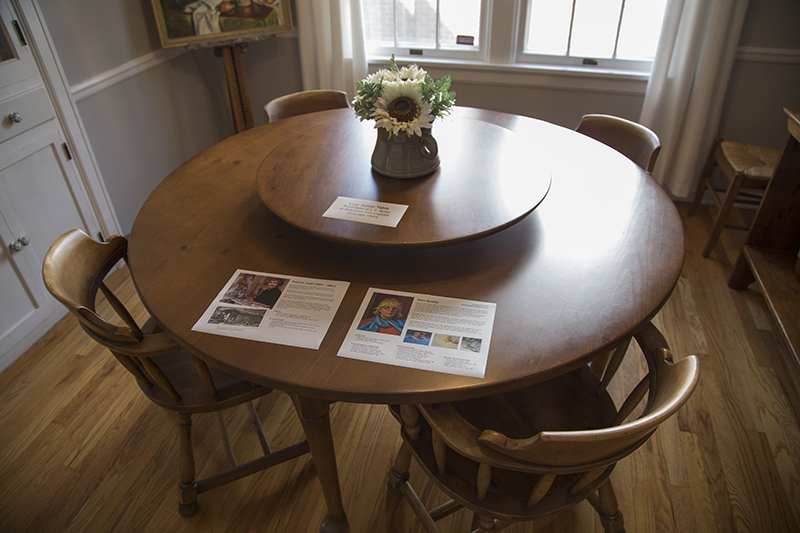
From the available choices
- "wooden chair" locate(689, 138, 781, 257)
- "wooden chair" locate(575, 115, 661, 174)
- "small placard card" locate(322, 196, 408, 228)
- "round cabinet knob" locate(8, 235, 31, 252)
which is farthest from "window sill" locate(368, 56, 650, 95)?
"round cabinet knob" locate(8, 235, 31, 252)

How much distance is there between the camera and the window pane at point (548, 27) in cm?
281

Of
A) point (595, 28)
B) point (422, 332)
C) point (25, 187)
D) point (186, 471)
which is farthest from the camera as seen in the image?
point (595, 28)

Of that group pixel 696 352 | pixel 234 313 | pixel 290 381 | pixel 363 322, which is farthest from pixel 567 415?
pixel 696 352

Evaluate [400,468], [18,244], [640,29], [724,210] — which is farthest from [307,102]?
[724,210]

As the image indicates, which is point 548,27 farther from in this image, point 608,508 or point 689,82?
point 608,508

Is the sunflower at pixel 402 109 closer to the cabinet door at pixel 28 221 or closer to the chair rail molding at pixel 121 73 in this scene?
the cabinet door at pixel 28 221

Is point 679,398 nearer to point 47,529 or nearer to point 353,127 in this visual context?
point 353,127

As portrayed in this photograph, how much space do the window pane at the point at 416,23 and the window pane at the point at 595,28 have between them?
0.83m

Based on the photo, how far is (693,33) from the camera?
247 cm

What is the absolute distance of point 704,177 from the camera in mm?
2705

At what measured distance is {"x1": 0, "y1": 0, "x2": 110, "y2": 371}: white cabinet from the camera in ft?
6.41

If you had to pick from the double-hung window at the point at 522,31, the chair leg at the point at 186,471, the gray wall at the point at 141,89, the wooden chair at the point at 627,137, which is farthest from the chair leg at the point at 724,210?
the gray wall at the point at 141,89

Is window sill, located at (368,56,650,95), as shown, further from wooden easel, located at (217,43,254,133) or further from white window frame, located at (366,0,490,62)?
wooden easel, located at (217,43,254,133)

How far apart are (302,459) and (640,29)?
2765 millimetres
